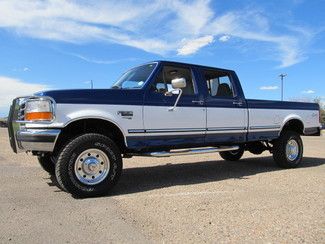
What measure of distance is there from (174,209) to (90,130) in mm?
2099

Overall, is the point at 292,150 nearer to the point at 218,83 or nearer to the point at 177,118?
the point at 218,83

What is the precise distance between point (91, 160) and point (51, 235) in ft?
6.55

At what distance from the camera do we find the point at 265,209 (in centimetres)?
547

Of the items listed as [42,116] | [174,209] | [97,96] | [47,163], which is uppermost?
[97,96]

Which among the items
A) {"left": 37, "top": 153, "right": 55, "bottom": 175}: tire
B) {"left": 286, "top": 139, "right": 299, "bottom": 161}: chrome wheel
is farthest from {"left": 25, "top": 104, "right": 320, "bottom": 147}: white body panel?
{"left": 37, "top": 153, "right": 55, "bottom": 175}: tire

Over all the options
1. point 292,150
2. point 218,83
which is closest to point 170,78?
point 218,83

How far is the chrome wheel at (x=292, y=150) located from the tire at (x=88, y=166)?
475 cm

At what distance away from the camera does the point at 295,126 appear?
10.2 m

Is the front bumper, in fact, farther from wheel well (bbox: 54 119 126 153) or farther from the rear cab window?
the rear cab window

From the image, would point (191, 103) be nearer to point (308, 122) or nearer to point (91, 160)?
point (91, 160)

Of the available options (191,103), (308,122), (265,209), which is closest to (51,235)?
(265,209)

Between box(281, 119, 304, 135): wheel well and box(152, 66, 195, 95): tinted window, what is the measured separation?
3089 mm

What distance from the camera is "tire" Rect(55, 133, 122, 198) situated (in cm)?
612

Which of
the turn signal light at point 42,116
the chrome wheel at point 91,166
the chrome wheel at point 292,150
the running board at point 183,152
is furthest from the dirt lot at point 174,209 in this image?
the turn signal light at point 42,116
